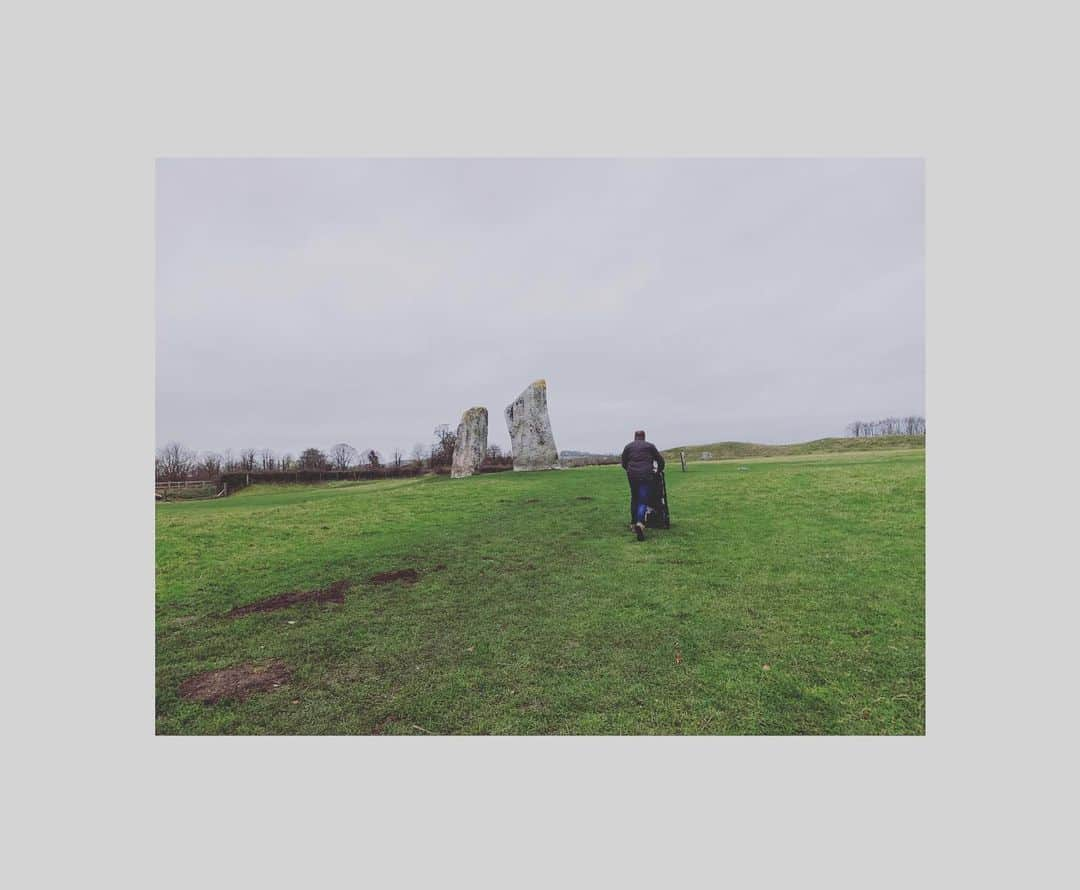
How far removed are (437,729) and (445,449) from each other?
15.4 metres

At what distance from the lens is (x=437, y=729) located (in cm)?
321

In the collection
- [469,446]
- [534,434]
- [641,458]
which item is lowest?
[641,458]

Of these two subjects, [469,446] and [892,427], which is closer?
[892,427]

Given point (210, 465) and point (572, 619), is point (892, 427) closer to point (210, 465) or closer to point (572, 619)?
point (572, 619)

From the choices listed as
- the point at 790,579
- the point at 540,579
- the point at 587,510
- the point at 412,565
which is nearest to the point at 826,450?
the point at 587,510

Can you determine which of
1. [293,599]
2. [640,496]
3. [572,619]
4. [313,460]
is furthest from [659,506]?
[313,460]

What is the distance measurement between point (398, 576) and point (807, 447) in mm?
11115

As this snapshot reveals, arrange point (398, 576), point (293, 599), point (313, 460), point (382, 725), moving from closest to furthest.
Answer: point (382, 725) < point (293, 599) < point (398, 576) < point (313, 460)

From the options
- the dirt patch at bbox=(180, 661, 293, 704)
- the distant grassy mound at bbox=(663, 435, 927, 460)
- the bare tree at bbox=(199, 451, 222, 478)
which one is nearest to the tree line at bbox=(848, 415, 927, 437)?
the distant grassy mound at bbox=(663, 435, 927, 460)

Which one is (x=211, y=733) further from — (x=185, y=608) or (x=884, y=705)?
(x=884, y=705)

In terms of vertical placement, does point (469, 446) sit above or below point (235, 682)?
above

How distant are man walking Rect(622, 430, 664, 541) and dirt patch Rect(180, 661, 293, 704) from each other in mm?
5121

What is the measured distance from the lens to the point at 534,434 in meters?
17.5

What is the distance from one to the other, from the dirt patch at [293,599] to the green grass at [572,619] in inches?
6.6
